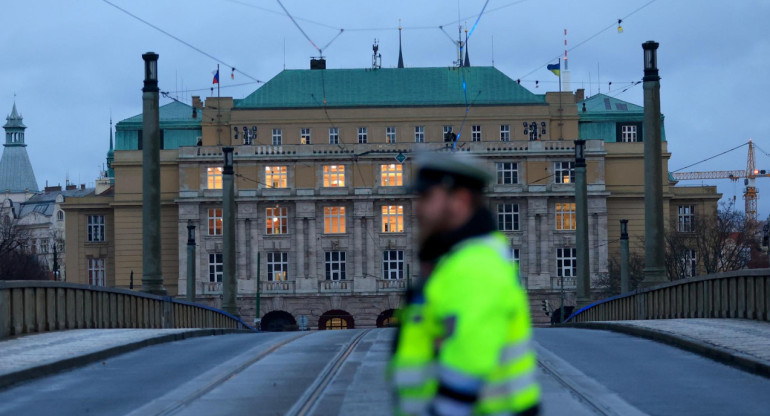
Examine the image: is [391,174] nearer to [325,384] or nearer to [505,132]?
[505,132]

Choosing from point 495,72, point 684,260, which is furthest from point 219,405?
point 495,72

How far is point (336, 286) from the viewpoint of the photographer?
93750 millimetres

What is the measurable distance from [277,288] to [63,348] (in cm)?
7299

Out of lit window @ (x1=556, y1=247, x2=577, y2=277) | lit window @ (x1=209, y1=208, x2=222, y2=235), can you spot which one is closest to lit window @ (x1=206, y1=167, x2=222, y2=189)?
lit window @ (x1=209, y1=208, x2=222, y2=235)

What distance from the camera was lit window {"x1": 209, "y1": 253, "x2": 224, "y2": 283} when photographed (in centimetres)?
9619

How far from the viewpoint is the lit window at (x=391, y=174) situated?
96125 mm

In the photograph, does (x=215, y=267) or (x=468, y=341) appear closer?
(x=468, y=341)

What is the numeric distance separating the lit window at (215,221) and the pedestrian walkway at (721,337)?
2767 inches

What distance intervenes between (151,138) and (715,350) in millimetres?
17563

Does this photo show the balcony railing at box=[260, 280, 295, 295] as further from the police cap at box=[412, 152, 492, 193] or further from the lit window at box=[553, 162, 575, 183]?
the police cap at box=[412, 152, 492, 193]

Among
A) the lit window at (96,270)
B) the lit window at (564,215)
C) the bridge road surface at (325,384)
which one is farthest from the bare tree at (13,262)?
the bridge road surface at (325,384)

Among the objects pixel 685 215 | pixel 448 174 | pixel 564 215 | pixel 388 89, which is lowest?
pixel 448 174

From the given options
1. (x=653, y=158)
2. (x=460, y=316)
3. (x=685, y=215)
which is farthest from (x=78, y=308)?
(x=685, y=215)

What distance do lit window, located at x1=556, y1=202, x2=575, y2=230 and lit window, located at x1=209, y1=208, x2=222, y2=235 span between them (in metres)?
25.1
